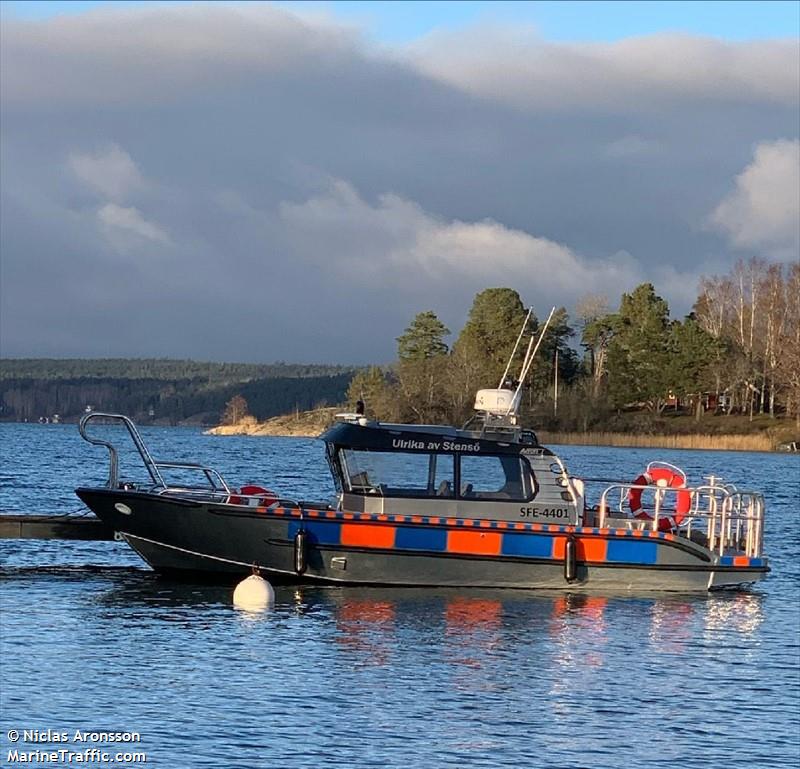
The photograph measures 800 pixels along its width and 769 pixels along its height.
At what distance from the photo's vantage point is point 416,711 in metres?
15.6

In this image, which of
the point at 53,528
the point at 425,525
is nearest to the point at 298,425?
the point at 53,528

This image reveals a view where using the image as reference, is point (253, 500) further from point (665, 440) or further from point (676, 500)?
point (665, 440)

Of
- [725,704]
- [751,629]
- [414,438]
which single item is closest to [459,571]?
[414,438]

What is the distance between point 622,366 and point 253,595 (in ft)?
344

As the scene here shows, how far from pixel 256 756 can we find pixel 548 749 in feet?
9.13

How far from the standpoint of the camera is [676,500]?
2583 cm

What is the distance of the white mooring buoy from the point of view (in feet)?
71.4

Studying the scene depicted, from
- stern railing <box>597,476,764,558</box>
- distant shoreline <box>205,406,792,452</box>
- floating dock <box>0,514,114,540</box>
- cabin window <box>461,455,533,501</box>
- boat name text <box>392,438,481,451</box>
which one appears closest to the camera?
boat name text <box>392,438,481,451</box>

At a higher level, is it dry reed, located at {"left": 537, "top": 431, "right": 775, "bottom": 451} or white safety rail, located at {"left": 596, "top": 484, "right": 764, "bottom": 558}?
dry reed, located at {"left": 537, "top": 431, "right": 775, "bottom": 451}

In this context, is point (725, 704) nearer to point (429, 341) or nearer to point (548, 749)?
point (548, 749)

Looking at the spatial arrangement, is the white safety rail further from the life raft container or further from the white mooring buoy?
the white mooring buoy

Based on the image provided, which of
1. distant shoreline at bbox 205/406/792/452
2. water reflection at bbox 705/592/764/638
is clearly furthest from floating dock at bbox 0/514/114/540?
distant shoreline at bbox 205/406/792/452

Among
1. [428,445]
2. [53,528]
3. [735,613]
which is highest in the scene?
[428,445]

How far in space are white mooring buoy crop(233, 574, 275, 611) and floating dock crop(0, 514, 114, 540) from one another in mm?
3919
